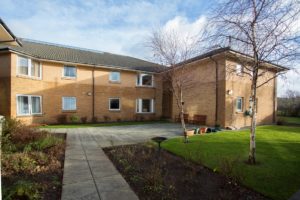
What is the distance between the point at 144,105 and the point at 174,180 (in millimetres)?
16910

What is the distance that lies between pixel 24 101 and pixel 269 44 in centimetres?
1610

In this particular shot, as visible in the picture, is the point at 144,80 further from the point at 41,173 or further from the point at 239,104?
the point at 41,173

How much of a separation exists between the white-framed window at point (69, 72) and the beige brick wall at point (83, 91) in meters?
0.36

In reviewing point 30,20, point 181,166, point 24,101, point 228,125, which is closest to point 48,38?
point 24,101

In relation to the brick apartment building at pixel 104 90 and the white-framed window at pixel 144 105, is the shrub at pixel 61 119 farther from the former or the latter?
the white-framed window at pixel 144 105

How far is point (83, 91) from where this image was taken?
1803 cm

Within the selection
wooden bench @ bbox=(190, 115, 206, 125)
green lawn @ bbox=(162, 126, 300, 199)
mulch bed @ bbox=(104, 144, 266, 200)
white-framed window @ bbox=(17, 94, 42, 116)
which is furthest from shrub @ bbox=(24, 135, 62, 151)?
wooden bench @ bbox=(190, 115, 206, 125)

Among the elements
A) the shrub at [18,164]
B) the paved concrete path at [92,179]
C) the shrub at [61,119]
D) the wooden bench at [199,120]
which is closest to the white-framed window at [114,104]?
the shrub at [61,119]


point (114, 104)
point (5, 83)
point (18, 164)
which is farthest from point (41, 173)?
point (114, 104)

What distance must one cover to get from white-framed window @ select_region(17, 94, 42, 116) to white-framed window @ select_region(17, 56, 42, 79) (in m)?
1.72

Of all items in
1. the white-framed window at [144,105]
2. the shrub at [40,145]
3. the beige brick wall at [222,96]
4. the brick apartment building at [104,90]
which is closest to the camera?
the shrub at [40,145]

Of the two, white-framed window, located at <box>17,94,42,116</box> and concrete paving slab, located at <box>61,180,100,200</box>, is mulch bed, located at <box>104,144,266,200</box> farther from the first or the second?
white-framed window, located at <box>17,94,42,116</box>

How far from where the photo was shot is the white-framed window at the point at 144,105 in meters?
21.0

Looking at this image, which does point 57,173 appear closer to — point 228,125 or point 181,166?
point 181,166
